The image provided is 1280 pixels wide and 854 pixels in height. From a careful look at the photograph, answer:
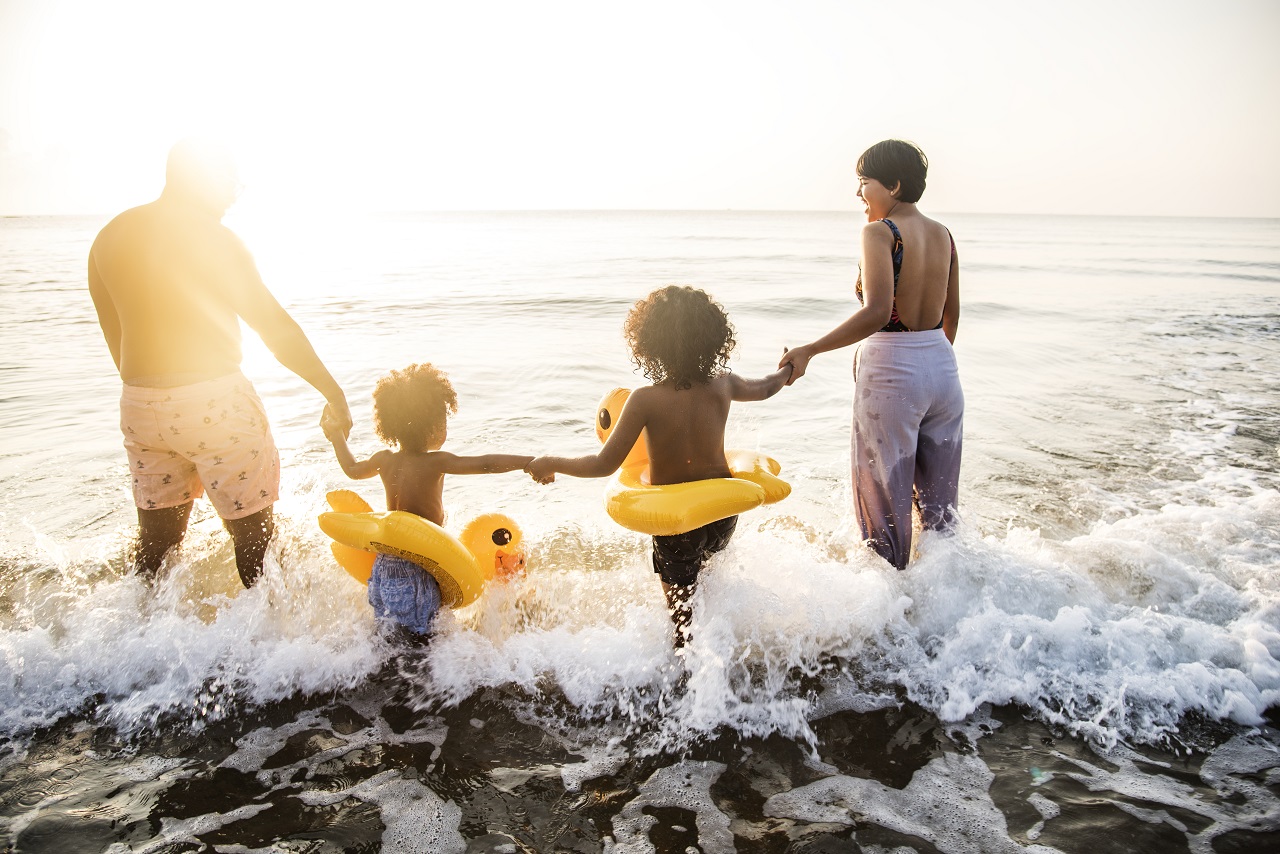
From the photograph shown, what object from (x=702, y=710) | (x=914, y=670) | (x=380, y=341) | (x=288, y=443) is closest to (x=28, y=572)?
(x=288, y=443)

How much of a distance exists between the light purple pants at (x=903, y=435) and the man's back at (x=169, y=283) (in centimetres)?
271

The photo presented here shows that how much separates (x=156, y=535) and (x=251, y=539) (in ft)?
1.47

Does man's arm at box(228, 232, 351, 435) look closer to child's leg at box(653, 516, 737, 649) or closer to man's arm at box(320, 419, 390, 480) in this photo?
man's arm at box(320, 419, 390, 480)

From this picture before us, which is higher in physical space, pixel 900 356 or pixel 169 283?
pixel 169 283

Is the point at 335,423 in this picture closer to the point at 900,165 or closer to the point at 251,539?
the point at 251,539

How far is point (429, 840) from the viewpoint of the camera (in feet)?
8.34

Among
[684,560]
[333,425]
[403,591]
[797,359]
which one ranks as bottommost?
[403,591]

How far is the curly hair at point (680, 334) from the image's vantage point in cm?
315

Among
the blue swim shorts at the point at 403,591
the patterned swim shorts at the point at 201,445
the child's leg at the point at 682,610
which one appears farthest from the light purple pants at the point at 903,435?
the patterned swim shorts at the point at 201,445

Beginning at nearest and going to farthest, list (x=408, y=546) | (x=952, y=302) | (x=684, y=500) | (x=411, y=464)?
(x=684, y=500) < (x=408, y=546) < (x=411, y=464) < (x=952, y=302)

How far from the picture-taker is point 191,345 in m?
3.21

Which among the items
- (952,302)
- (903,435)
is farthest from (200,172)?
(952,302)

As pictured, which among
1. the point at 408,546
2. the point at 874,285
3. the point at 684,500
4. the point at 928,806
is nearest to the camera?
the point at 928,806

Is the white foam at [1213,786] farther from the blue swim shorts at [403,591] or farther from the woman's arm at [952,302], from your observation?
the blue swim shorts at [403,591]
